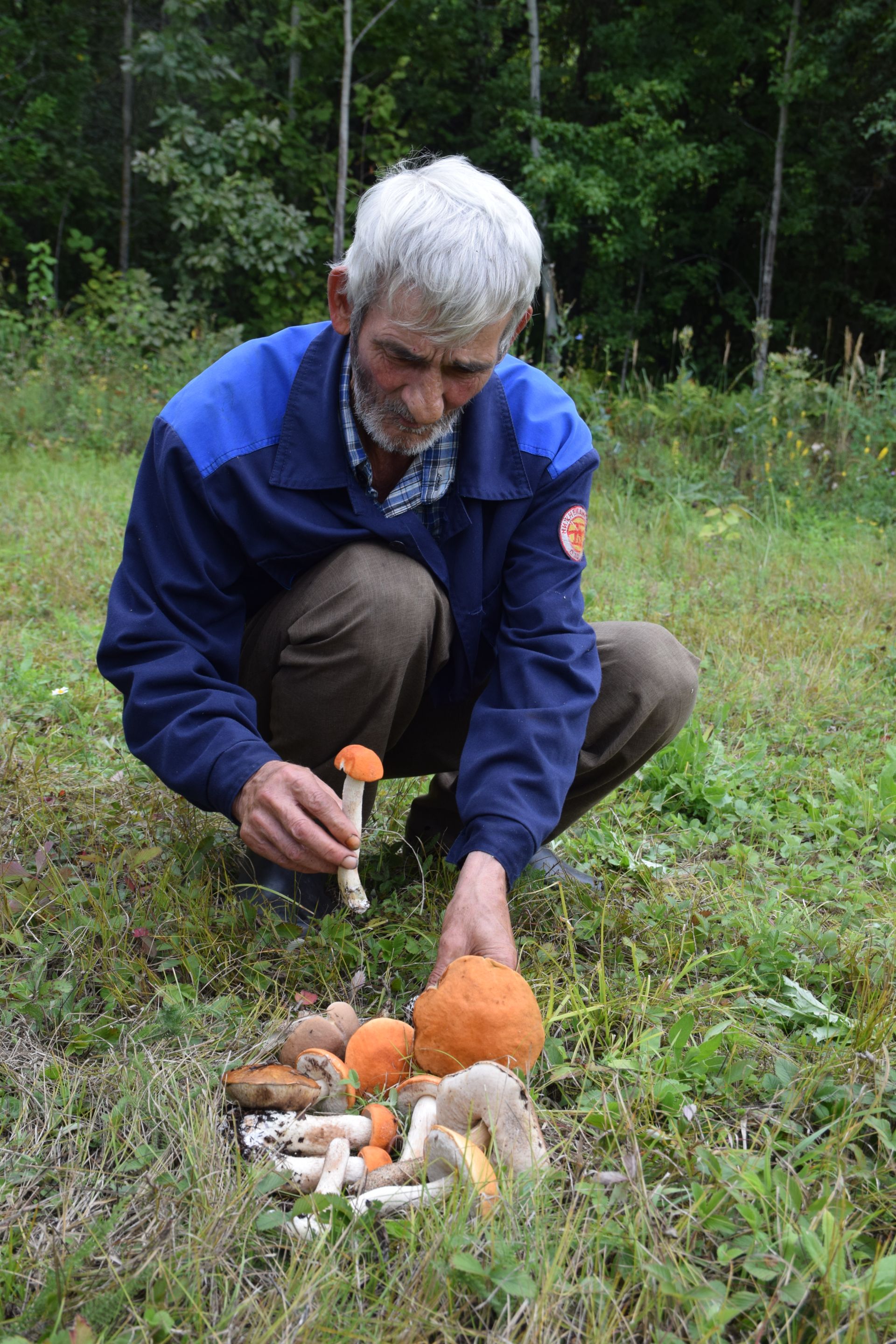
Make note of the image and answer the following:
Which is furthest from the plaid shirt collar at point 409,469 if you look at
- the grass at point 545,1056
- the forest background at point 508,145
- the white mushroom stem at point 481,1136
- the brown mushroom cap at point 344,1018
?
the forest background at point 508,145

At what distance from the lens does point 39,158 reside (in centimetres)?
1399

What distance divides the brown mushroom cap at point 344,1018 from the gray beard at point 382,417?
108 centimetres

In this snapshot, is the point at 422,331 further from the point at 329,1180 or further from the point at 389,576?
the point at 329,1180

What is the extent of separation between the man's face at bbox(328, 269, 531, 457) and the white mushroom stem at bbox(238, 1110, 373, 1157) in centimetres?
125

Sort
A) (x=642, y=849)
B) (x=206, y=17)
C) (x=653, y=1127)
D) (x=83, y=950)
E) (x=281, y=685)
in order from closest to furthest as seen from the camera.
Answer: (x=653, y=1127) → (x=83, y=950) → (x=281, y=685) → (x=642, y=849) → (x=206, y=17)

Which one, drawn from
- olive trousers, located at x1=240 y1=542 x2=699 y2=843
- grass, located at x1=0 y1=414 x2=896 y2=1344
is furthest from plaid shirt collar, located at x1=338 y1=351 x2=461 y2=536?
grass, located at x1=0 y1=414 x2=896 y2=1344

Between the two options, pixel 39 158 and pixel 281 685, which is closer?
pixel 281 685

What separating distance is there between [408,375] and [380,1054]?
1223mm

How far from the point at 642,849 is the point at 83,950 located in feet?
4.37

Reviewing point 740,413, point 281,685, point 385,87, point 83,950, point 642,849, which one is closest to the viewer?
point 83,950

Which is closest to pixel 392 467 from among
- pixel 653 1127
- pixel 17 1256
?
pixel 653 1127

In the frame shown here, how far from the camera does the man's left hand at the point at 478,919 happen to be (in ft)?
5.42

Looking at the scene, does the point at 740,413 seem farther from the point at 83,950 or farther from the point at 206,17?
the point at 206,17

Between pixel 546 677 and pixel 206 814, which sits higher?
pixel 546 677
